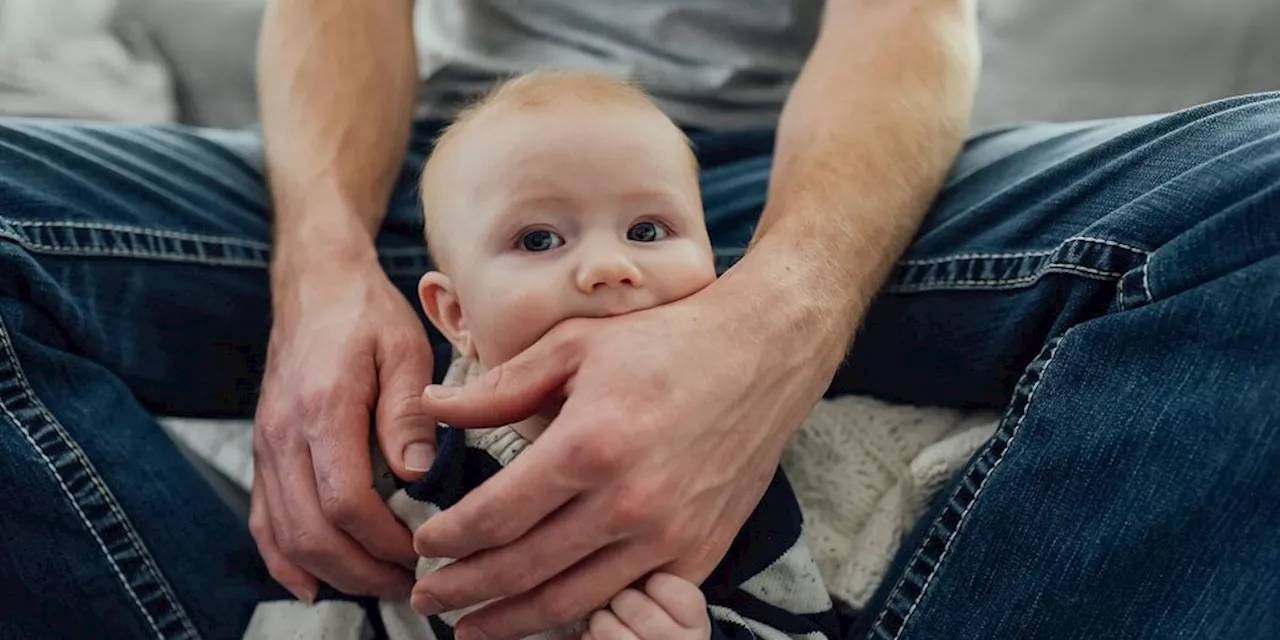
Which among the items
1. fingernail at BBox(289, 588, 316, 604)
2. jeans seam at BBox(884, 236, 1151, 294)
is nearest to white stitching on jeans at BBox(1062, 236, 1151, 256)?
jeans seam at BBox(884, 236, 1151, 294)

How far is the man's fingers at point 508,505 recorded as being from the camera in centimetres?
58

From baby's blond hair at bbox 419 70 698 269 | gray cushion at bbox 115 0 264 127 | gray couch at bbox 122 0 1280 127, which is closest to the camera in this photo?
baby's blond hair at bbox 419 70 698 269

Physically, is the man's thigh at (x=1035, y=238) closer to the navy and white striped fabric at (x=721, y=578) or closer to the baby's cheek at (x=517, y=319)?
the navy and white striped fabric at (x=721, y=578)

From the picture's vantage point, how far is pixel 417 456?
709mm

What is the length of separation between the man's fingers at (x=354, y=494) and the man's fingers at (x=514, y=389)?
0.35 ft

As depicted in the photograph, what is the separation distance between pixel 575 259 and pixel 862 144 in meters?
0.28

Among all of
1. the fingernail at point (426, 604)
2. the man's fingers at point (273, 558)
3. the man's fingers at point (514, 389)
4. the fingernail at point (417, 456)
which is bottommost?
the man's fingers at point (273, 558)

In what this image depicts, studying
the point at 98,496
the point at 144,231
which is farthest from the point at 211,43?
the point at 98,496

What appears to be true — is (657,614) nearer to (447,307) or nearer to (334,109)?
(447,307)

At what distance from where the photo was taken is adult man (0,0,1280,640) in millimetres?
603

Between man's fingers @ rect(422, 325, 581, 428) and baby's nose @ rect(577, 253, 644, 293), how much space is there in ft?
0.11

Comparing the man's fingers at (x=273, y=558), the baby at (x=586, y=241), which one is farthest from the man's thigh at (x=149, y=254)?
the baby at (x=586, y=241)

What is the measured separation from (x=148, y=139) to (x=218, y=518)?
35cm

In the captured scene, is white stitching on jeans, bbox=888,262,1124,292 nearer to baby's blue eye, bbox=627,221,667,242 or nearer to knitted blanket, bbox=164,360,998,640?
knitted blanket, bbox=164,360,998,640
